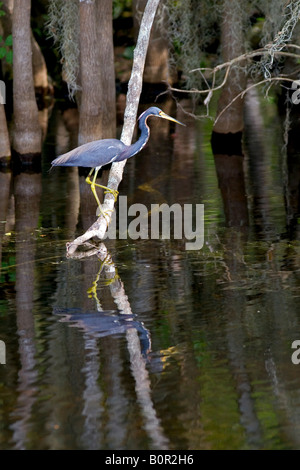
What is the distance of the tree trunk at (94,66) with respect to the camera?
45.9ft

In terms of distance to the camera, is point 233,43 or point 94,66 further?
point 233,43

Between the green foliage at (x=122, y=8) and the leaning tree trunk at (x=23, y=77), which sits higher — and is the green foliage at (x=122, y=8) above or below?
above

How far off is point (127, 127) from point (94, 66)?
419cm

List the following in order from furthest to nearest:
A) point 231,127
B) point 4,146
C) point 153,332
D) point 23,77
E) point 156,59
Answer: point 156,59, point 231,127, point 4,146, point 23,77, point 153,332

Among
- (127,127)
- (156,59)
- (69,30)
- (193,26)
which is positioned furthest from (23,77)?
(156,59)

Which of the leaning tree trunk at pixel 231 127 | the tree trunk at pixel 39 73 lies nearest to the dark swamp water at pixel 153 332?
the leaning tree trunk at pixel 231 127

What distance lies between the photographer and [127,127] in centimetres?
1027

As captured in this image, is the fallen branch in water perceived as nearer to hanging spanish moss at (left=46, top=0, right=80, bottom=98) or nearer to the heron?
the heron

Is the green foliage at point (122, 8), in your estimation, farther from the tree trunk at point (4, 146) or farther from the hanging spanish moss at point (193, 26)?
the tree trunk at point (4, 146)

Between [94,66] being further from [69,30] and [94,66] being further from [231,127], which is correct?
[231,127]

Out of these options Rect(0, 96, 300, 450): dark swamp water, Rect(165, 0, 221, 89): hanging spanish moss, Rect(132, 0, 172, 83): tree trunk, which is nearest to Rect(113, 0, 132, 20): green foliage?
Rect(132, 0, 172, 83): tree trunk

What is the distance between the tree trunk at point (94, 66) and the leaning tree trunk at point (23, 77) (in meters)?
0.89
